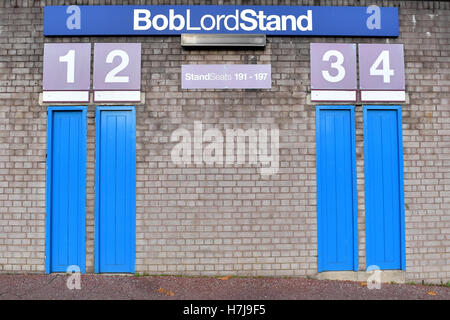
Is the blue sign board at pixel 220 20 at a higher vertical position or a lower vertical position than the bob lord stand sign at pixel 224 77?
higher

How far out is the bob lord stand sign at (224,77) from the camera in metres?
6.08

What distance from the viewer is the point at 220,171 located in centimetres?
601

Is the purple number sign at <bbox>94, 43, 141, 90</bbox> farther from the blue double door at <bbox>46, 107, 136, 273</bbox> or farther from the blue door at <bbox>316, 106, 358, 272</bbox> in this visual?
the blue door at <bbox>316, 106, 358, 272</bbox>

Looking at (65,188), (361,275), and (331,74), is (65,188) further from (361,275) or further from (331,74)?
(361,275)

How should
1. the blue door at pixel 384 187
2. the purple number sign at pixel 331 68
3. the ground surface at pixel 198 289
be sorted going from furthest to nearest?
1. the purple number sign at pixel 331 68
2. the blue door at pixel 384 187
3. the ground surface at pixel 198 289

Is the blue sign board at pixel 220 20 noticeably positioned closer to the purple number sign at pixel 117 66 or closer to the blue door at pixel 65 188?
the purple number sign at pixel 117 66

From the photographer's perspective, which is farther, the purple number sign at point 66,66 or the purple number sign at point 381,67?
the purple number sign at point 381,67

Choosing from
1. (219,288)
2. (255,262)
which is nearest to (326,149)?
(255,262)

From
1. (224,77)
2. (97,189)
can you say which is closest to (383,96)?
(224,77)

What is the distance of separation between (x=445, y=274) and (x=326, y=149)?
291 centimetres

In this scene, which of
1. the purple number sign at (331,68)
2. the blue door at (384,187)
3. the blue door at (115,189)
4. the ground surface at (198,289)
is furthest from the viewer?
the purple number sign at (331,68)

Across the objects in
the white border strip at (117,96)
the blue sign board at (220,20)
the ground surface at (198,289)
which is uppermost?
the blue sign board at (220,20)

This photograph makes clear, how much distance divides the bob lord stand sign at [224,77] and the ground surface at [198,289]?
3.21m

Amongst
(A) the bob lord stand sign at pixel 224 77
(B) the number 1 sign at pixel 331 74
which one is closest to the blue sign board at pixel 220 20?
(B) the number 1 sign at pixel 331 74
